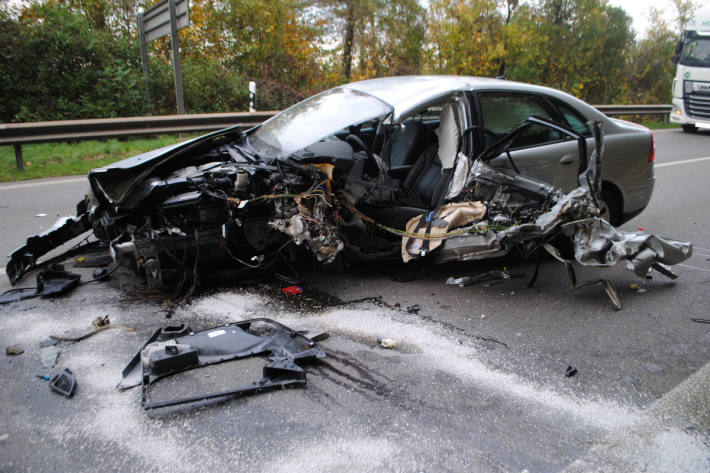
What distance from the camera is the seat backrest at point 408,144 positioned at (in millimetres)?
4598

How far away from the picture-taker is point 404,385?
9.37 ft

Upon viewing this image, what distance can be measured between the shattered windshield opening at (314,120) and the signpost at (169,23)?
18.7 ft

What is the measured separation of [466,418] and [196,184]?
246cm

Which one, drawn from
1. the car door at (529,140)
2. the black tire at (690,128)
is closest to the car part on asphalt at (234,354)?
the car door at (529,140)

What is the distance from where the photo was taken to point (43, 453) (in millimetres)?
2262

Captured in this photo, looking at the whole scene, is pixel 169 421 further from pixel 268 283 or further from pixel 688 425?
pixel 688 425

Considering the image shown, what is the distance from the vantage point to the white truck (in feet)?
45.1

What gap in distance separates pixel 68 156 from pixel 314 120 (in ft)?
20.6

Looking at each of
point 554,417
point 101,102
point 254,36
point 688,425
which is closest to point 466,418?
point 554,417

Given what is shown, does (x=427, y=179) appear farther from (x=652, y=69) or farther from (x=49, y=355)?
(x=652, y=69)

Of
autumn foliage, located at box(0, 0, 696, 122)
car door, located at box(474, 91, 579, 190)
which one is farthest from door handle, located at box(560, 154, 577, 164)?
autumn foliage, located at box(0, 0, 696, 122)

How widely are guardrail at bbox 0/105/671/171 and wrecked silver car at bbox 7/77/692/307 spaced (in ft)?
10.4

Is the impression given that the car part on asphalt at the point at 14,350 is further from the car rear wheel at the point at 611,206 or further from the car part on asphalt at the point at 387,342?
the car rear wheel at the point at 611,206

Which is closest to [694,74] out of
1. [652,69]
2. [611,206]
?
[652,69]
